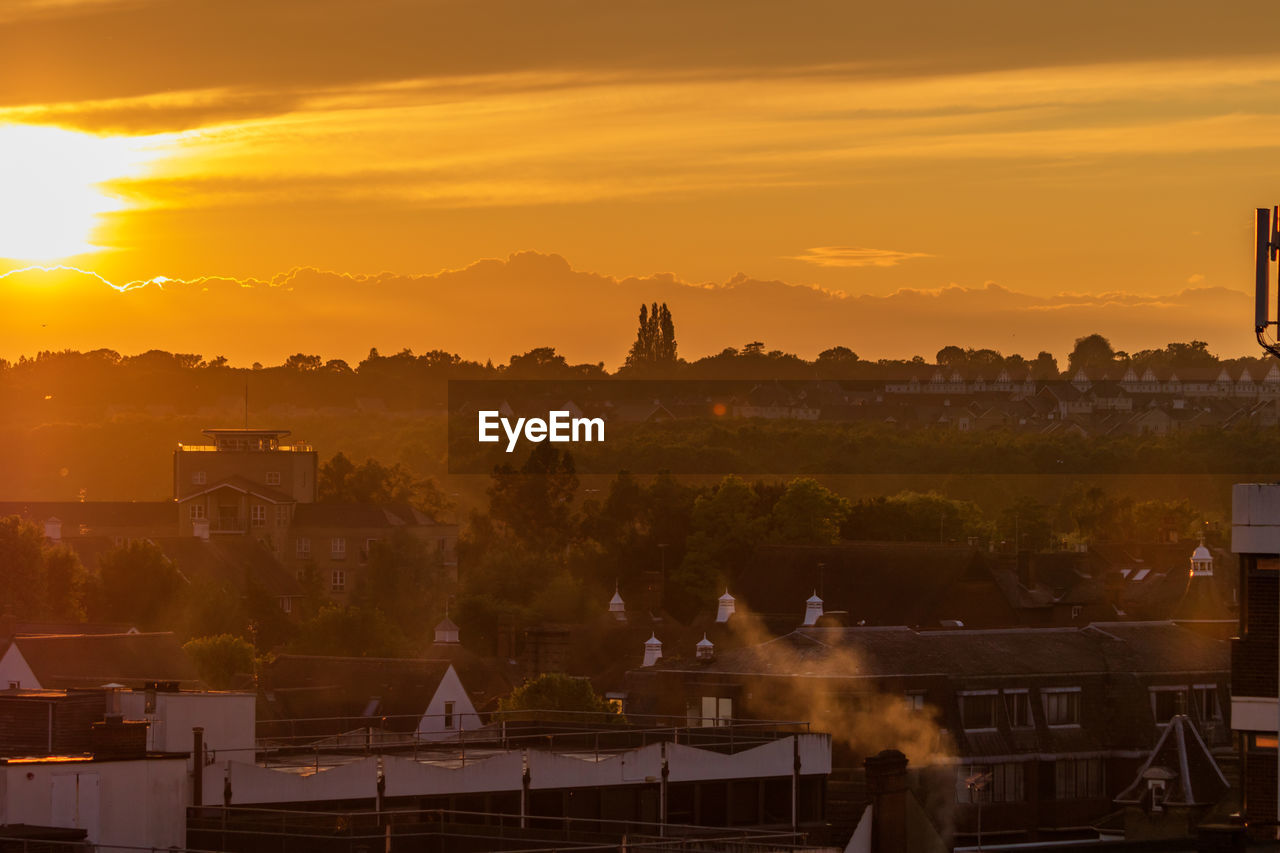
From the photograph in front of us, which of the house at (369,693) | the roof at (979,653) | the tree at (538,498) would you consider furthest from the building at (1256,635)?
the tree at (538,498)

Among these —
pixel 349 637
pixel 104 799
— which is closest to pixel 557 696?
pixel 349 637

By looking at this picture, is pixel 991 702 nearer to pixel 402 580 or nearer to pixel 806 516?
pixel 806 516

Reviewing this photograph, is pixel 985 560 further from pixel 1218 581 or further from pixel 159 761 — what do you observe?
pixel 159 761

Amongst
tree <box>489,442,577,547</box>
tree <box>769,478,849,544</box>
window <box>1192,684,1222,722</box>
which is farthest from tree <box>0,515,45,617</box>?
window <box>1192,684,1222,722</box>

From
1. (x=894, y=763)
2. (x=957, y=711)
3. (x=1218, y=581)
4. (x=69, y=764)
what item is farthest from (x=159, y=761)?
(x=1218, y=581)

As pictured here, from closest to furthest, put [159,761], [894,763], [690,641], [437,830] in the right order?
[437,830] < [159,761] < [894,763] < [690,641]
